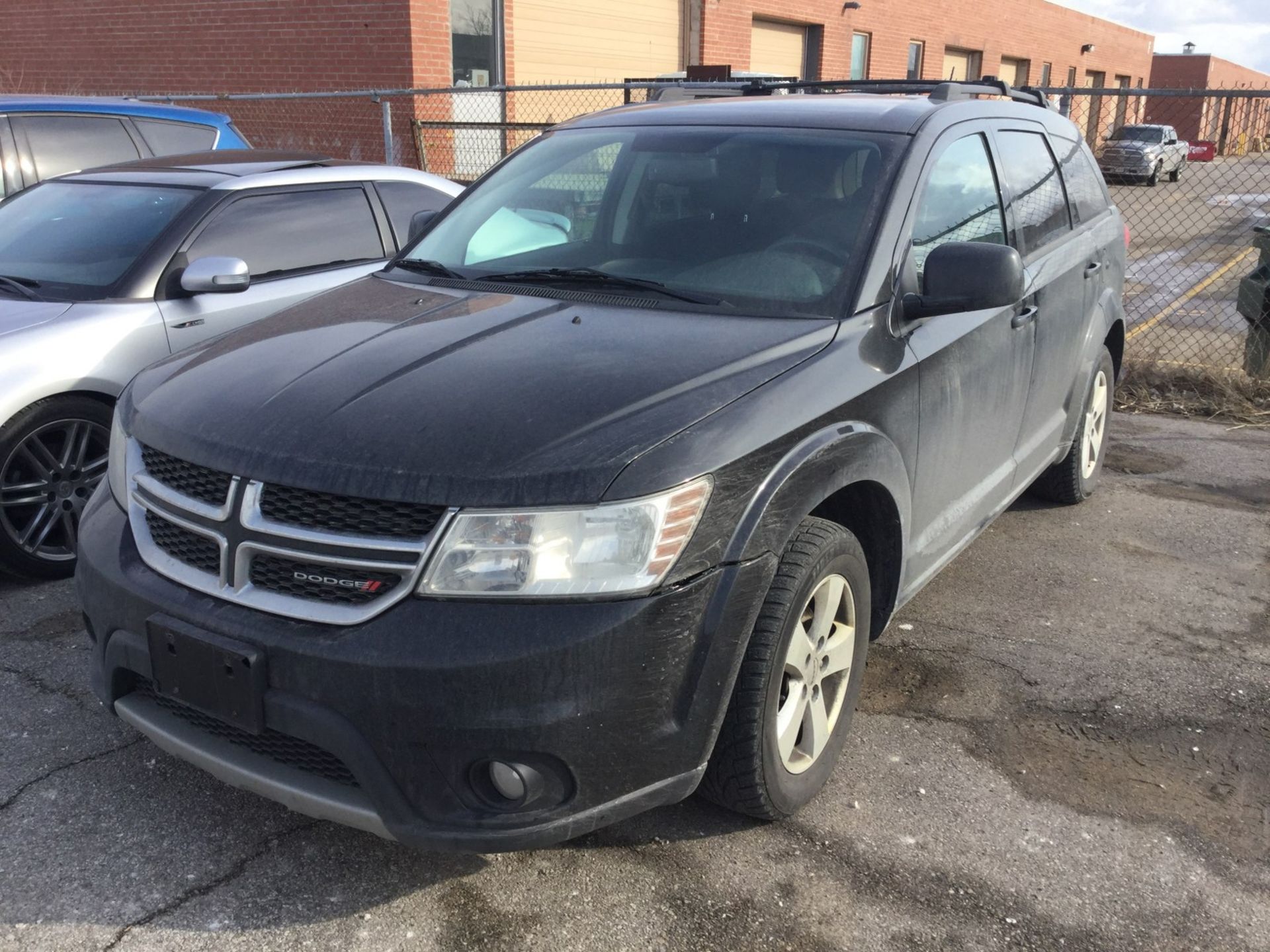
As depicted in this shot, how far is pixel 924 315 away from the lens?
324 cm

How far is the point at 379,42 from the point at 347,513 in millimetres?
A: 12945

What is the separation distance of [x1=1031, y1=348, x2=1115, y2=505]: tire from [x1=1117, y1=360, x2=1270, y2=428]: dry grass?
86.8 inches

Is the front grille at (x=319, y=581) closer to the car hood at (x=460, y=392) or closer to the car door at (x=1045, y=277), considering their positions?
the car hood at (x=460, y=392)

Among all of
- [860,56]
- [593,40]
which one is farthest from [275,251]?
[860,56]

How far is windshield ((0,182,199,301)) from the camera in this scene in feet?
15.8

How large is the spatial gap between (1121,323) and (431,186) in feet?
11.7

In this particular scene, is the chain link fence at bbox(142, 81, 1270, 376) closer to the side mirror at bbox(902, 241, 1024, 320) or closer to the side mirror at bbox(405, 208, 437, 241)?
the side mirror at bbox(405, 208, 437, 241)

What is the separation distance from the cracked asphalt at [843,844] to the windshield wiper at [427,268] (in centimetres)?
170

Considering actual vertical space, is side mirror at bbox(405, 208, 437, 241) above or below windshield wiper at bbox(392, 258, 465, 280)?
above

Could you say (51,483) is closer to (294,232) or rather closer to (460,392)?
(294,232)

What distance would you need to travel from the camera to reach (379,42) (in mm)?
13945

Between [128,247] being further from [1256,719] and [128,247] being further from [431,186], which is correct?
[1256,719]

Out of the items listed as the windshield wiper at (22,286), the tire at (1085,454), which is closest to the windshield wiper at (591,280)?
the windshield wiper at (22,286)

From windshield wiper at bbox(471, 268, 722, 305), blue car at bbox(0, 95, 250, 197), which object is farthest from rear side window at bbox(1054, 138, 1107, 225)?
blue car at bbox(0, 95, 250, 197)
